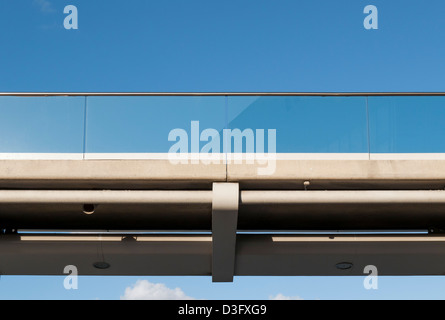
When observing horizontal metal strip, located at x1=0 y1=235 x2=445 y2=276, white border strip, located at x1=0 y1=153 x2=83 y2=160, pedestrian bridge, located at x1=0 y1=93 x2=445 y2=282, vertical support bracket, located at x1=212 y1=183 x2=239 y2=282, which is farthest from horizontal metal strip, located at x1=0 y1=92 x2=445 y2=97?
horizontal metal strip, located at x1=0 y1=235 x2=445 y2=276

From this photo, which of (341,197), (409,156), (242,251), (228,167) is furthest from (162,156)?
(409,156)

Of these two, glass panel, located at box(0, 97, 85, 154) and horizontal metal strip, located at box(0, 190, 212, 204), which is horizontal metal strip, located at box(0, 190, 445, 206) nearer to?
horizontal metal strip, located at box(0, 190, 212, 204)

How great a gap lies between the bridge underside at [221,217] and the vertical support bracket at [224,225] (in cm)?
2

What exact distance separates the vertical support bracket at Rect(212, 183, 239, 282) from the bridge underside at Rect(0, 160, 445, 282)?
0.02 metres

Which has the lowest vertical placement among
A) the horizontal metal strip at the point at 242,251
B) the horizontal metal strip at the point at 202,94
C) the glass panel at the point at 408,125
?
the horizontal metal strip at the point at 242,251

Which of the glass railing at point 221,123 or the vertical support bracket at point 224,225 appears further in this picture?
the glass railing at point 221,123

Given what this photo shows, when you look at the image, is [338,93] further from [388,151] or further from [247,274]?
[247,274]

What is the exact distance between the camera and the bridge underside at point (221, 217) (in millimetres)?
12266

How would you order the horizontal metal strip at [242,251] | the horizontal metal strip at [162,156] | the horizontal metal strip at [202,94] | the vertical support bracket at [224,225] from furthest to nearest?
the horizontal metal strip at [242,251], the horizontal metal strip at [202,94], the horizontal metal strip at [162,156], the vertical support bracket at [224,225]

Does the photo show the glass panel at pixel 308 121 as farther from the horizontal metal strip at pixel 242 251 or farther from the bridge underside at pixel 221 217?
the horizontal metal strip at pixel 242 251

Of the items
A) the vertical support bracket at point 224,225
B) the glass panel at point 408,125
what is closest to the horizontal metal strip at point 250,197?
the vertical support bracket at point 224,225

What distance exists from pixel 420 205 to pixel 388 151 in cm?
119

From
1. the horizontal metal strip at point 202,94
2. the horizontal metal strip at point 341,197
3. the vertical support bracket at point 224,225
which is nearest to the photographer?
the vertical support bracket at point 224,225

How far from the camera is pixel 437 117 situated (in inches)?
504
